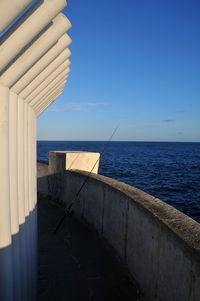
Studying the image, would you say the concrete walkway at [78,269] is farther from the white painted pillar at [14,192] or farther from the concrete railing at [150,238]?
the white painted pillar at [14,192]

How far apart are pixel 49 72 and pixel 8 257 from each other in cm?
210

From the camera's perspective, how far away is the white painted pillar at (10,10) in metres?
1.70

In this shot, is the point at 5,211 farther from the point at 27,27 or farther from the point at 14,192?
the point at 27,27

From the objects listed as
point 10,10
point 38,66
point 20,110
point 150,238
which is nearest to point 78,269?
point 150,238

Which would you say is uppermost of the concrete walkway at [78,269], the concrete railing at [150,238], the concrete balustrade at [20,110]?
the concrete balustrade at [20,110]

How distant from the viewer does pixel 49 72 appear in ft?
11.0

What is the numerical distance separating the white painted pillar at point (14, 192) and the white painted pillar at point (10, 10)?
101 cm

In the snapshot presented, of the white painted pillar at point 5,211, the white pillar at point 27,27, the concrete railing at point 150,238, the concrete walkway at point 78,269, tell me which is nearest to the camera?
the white pillar at point 27,27

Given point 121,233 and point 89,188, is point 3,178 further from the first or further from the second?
point 89,188

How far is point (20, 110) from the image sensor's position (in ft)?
10.1

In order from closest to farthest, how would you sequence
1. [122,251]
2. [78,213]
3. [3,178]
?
[3,178]
[122,251]
[78,213]

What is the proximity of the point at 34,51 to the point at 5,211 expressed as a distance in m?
1.47

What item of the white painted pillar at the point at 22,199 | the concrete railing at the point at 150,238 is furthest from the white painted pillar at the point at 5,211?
the concrete railing at the point at 150,238

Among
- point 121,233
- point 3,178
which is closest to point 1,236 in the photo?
point 3,178
